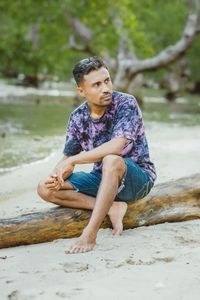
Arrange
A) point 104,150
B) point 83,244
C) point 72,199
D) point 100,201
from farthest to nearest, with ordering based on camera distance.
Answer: point 72,199 < point 104,150 < point 100,201 < point 83,244

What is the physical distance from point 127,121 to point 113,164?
0.36 meters

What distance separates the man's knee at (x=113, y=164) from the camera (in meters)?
3.77

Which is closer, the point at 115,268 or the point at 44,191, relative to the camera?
the point at 115,268

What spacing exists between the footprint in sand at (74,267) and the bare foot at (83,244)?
0.24 m

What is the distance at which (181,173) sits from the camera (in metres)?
6.18

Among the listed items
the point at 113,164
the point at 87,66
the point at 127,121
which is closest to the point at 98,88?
the point at 87,66

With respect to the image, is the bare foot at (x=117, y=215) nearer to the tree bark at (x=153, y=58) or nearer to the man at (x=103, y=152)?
the man at (x=103, y=152)

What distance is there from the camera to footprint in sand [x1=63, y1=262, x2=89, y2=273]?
3.20m

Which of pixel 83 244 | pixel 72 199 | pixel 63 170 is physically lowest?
pixel 83 244

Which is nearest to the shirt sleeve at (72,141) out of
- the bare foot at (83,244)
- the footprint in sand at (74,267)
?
the bare foot at (83,244)

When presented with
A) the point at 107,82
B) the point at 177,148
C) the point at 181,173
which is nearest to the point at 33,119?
the point at 177,148

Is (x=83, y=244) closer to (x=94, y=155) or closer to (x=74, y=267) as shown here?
(x=74, y=267)

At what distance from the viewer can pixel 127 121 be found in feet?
13.0

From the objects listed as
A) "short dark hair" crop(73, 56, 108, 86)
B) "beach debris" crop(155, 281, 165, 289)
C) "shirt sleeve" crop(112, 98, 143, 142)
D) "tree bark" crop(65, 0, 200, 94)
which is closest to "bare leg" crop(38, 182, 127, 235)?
"shirt sleeve" crop(112, 98, 143, 142)
